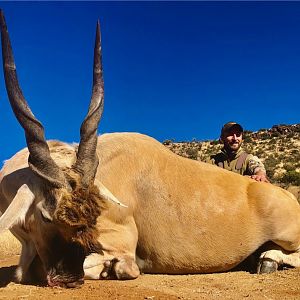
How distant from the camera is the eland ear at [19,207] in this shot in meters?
4.18

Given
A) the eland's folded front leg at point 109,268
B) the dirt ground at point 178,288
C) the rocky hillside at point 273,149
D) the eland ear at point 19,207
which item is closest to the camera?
the dirt ground at point 178,288

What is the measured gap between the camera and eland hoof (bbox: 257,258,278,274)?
549 centimetres

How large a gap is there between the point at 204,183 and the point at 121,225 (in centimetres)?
109

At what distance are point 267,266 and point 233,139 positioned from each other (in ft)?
8.55

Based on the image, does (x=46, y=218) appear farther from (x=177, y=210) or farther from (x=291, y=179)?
(x=291, y=179)

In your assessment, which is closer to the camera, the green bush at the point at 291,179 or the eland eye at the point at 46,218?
the eland eye at the point at 46,218

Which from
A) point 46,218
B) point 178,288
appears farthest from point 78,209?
point 178,288

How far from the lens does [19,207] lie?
14.3 feet

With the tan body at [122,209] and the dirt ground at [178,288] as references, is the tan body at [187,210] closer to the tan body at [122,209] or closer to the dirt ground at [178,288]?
the tan body at [122,209]

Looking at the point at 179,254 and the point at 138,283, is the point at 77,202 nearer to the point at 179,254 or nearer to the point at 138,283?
the point at 138,283

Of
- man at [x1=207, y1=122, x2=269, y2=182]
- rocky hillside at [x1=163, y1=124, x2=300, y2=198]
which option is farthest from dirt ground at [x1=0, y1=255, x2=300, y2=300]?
rocky hillside at [x1=163, y1=124, x2=300, y2=198]

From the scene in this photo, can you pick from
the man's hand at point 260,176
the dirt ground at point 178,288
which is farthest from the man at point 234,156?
the dirt ground at point 178,288

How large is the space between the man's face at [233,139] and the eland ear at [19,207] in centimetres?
394

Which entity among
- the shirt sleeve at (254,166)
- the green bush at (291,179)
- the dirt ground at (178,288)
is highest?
the green bush at (291,179)
